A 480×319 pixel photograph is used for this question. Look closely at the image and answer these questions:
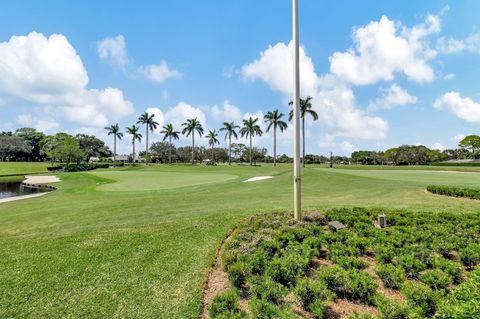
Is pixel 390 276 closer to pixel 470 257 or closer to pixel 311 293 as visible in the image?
pixel 311 293

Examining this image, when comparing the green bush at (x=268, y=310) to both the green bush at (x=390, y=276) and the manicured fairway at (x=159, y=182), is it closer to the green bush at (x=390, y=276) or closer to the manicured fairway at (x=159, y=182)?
the green bush at (x=390, y=276)

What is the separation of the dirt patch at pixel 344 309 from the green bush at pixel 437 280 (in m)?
1.03

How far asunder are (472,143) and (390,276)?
104554mm

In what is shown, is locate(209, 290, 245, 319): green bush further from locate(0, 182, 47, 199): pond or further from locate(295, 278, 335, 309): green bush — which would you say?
locate(0, 182, 47, 199): pond

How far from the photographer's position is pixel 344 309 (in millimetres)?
3465

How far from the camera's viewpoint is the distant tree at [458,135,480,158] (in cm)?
8062

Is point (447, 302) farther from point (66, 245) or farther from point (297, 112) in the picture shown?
point (66, 245)

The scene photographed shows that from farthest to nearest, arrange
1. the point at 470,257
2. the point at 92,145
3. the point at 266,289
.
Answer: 1. the point at 92,145
2. the point at 470,257
3. the point at 266,289

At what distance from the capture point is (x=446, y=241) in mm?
5145

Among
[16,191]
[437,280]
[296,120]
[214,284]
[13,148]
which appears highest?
[13,148]

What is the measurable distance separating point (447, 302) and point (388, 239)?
7.37 feet

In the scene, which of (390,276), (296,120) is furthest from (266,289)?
(296,120)

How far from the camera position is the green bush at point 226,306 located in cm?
329

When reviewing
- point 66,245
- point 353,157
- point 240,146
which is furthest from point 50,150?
point 353,157
